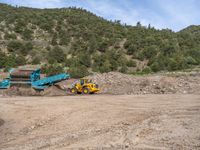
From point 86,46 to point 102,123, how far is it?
39.1 meters

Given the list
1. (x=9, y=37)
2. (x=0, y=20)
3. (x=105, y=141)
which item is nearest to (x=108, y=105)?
(x=105, y=141)

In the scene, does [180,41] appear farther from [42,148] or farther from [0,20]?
[42,148]

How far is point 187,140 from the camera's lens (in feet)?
36.9

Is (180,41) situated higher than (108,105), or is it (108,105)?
(180,41)

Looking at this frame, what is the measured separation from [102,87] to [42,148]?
54.7 feet

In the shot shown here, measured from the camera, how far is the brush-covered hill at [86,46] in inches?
Answer: 1754

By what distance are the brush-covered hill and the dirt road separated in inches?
630

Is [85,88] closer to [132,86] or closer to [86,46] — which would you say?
[132,86]

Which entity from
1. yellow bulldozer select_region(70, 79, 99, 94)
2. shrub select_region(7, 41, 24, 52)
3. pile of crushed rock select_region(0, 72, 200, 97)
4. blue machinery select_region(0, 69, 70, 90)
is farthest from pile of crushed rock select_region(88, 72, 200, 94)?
shrub select_region(7, 41, 24, 52)

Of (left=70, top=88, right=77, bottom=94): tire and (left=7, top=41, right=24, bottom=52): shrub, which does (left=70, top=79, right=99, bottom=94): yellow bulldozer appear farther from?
(left=7, top=41, right=24, bottom=52): shrub

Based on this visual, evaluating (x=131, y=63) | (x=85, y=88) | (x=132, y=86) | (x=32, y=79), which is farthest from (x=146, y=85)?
(x=131, y=63)

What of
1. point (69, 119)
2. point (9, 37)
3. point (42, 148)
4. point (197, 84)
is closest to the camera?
point (42, 148)

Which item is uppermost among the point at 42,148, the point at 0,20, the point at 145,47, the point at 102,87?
the point at 0,20

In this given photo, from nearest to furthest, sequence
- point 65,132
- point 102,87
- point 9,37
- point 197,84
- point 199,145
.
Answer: point 199,145 → point 65,132 → point 197,84 → point 102,87 → point 9,37
